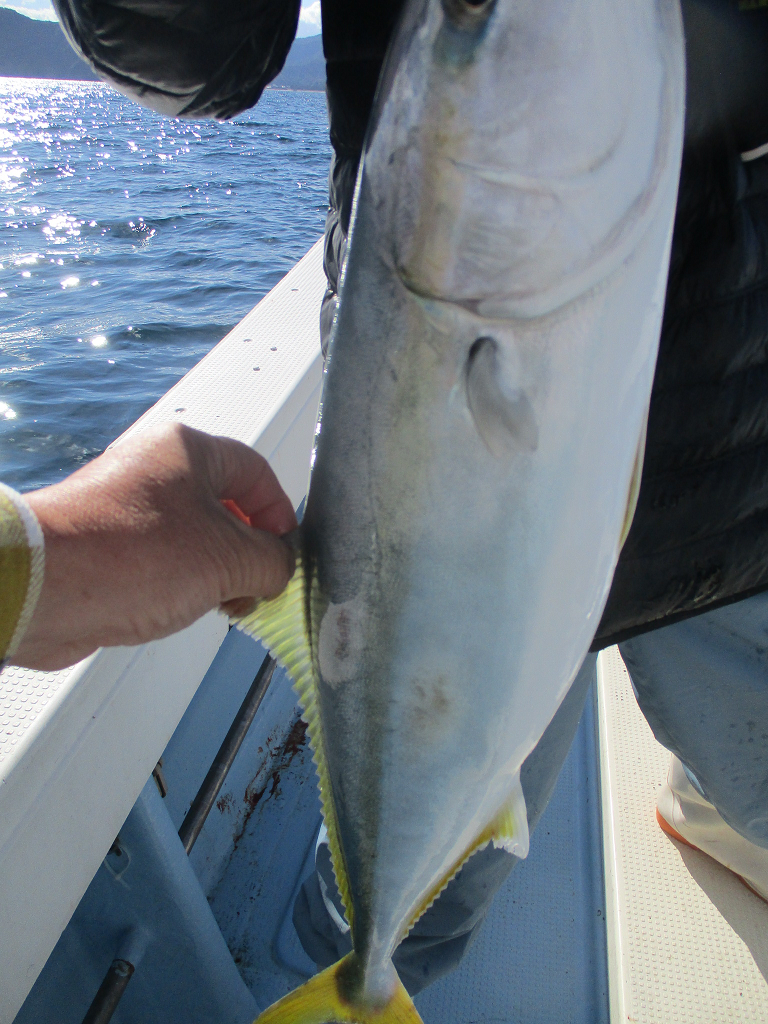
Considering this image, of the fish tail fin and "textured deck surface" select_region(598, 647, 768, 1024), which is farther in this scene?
"textured deck surface" select_region(598, 647, 768, 1024)

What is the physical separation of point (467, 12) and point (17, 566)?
2.43ft

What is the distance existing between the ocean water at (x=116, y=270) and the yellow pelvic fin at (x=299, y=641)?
4468 mm

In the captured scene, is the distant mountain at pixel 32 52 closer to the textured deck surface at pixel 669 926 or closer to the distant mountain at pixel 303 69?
the distant mountain at pixel 303 69

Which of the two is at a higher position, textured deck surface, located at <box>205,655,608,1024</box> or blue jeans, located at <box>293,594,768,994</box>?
blue jeans, located at <box>293,594,768,994</box>

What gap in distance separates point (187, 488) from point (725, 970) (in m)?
1.90

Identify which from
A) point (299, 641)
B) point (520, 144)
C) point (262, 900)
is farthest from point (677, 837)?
point (520, 144)

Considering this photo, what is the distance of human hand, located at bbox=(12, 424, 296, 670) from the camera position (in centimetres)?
78

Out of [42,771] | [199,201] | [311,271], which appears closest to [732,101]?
[42,771]

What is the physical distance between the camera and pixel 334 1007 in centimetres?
118

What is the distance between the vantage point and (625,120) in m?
0.70

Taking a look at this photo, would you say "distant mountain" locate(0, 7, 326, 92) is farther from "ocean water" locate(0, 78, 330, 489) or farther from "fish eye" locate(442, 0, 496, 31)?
"fish eye" locate(442, 0, 496, 31)

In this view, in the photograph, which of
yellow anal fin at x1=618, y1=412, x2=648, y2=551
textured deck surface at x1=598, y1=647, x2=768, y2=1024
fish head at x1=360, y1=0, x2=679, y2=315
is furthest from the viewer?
textured deck surface at x1=598, y1=647, x2=768, y2=1024

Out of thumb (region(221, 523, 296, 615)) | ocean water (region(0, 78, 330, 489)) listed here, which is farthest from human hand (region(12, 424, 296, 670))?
ocean water (region(0, 78, 330, 489))

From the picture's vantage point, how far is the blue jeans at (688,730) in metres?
1.29
